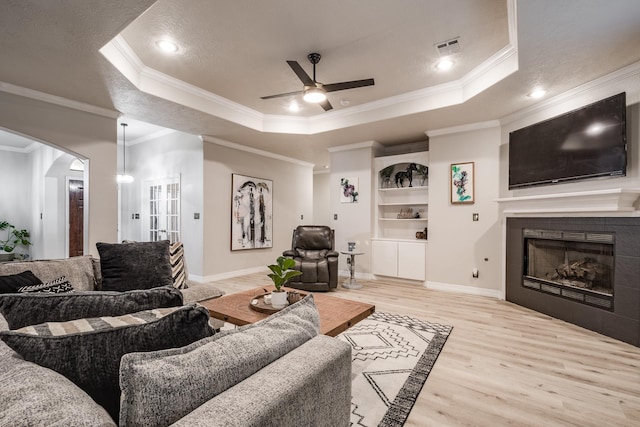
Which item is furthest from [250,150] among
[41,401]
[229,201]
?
[41,401]

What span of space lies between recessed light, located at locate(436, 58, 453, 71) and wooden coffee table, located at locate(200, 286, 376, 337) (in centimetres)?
263

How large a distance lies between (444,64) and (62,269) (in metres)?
3.93

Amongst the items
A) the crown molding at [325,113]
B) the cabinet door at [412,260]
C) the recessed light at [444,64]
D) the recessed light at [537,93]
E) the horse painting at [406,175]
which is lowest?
the cabinet door at [412,260]

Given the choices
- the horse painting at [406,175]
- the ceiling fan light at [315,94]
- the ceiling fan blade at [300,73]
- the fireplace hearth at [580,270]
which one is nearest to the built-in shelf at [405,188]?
the horse painting at [406,175]

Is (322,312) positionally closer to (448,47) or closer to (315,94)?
(315,94)

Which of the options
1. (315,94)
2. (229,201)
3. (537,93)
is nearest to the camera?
(315,94)

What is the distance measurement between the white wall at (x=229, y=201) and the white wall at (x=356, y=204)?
4.53 ft

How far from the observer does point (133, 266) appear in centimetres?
244

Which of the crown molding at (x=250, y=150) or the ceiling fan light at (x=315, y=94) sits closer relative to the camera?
the ceiling fan light at (x=315, y=94)

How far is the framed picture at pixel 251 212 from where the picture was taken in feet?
18.7

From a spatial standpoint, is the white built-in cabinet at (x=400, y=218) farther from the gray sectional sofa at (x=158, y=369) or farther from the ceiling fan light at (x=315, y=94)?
the gray sectional sofa at (x=158, y=369)

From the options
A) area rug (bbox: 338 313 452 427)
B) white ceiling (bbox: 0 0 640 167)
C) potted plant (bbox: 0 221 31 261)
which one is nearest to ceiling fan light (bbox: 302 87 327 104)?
white ceiling (bbox: 0 0 640 167)

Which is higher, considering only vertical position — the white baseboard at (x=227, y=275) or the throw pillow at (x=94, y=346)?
the throw pillow at (x=94, y=346)

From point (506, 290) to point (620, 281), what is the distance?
1.41 m
